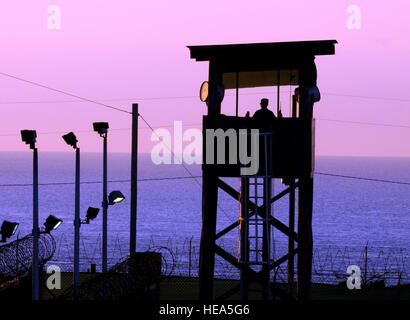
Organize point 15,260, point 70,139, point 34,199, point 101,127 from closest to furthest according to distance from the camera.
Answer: point 34,199, point 70,139, point 101,127, point 15,260

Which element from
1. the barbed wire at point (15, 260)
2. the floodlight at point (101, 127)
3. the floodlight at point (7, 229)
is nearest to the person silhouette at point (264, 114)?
the floodlight at point (101, 127)

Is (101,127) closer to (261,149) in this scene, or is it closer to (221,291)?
(261,149)

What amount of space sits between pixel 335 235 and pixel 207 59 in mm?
128807

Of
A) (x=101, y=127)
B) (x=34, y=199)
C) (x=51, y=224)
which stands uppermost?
(x=101, y=127)

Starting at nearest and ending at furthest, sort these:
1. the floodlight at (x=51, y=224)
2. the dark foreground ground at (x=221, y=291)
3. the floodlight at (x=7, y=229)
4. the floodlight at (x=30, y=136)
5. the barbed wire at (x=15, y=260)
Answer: the floodlight at (x=30, y=136) < the floodlight at (x=7, y=229) < the floodlight at (x=51, y=224) < the barbed wire at (x=15, y=260) < the dark foreground ground at (x=221, y=291)

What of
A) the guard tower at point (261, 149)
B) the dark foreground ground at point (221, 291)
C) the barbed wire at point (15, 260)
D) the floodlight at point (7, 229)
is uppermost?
the guard tower at point (261, 149)

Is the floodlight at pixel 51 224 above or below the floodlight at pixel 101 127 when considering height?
below

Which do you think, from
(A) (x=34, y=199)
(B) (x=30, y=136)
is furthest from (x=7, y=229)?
(B) (x=30, y=136)

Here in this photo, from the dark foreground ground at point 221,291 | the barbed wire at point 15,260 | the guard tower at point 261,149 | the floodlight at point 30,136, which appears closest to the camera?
the floodlight at point 30,136

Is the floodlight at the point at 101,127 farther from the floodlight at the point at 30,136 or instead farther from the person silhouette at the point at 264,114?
the person silhouette at the point at 264,114

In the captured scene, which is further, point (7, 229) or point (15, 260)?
point (15, 260)
